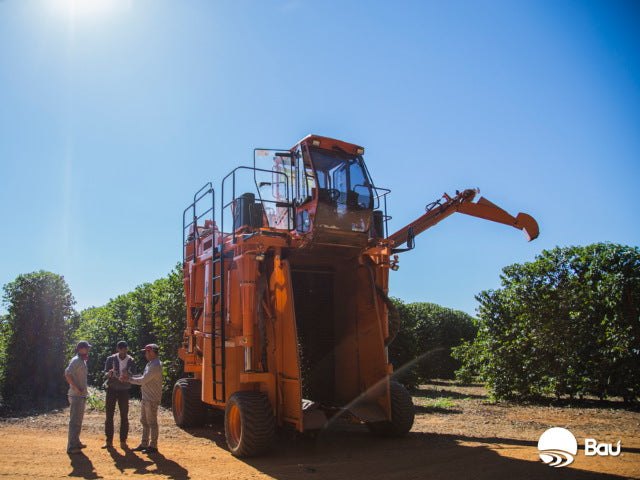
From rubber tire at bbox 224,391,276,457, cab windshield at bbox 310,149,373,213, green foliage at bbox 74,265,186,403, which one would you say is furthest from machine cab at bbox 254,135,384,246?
green foliage at bbox 74,265,186,403

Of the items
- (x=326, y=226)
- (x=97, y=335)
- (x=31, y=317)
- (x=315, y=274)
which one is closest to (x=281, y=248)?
(x=326, y=226)

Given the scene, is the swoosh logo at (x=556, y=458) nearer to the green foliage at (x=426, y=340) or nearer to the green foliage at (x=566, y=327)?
the green foliage at (x=566, y=327)

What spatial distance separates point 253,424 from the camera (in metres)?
7.79

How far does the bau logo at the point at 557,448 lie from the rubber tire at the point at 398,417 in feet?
7.24

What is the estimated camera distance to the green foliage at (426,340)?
65.9 feet

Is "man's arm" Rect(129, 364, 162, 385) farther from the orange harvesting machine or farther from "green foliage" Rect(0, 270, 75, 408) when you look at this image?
"green foliage" Rect(0, 270, 75, 408)

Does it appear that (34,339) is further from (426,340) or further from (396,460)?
(426,340)

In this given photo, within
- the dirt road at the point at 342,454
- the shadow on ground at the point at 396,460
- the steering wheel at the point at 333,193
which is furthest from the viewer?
the steering wheel at the point at 333,193

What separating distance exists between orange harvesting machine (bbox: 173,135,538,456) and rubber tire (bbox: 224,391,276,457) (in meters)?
0.02

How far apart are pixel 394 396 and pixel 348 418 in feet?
3.26

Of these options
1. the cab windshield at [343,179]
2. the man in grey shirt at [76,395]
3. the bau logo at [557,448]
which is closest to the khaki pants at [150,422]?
the man in grey shirt at [76,395]

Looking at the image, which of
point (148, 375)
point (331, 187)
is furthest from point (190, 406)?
point (331, 187)

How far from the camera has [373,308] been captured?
30.8ft

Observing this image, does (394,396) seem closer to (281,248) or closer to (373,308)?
(373,308)
